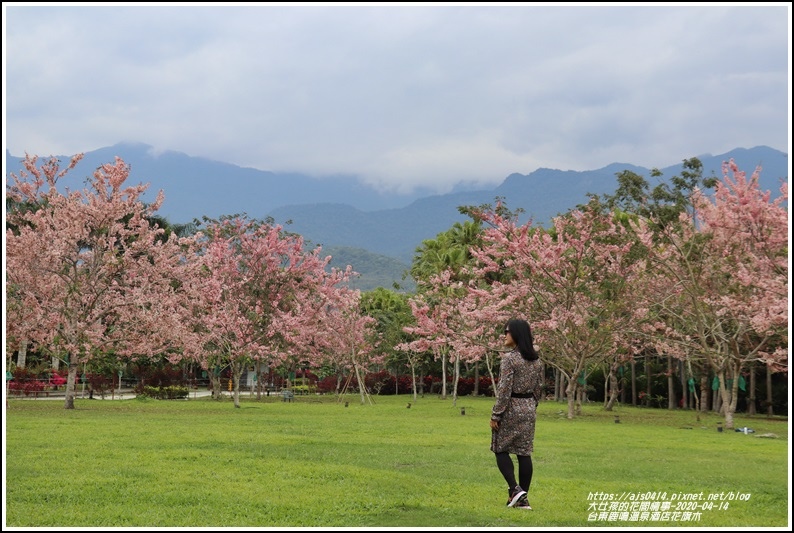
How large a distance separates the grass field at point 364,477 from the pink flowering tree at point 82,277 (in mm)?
6473

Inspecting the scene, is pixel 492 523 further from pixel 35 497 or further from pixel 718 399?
pixel 718 399

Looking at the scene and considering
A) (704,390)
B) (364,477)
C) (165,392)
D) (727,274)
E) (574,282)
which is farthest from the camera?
(165,392)

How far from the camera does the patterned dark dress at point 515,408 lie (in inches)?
340

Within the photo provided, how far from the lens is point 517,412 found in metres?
8.73

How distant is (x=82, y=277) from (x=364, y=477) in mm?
19179

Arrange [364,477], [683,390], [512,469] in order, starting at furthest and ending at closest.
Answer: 1. [683,390]
2. [364,477]
3. [512,469]

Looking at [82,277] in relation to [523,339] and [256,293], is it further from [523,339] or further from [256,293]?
[523,339]

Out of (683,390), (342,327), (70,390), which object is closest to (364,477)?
(70,390)

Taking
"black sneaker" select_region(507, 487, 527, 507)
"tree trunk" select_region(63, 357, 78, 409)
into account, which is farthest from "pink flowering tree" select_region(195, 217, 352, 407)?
"black sneaker" select_region(507, 487, 527, 507)

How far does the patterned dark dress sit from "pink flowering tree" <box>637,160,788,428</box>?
14.2 meters

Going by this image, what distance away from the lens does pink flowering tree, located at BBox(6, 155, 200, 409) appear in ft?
86.1

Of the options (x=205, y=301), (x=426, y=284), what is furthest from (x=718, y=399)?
(x=205, y=301)

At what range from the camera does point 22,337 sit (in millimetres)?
26875

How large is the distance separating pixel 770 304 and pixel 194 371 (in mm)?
45351
